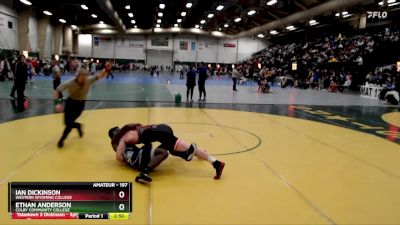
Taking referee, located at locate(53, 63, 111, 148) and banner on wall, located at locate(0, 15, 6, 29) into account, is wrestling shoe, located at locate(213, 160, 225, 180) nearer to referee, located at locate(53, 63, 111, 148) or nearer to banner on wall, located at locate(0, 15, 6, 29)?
referee, located at locate(53, 63, 111, 148)

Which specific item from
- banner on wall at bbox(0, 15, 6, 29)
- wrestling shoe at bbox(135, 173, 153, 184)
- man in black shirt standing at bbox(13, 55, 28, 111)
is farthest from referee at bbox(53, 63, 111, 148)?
banner on wall at bbox(0, 15, 6, 29)

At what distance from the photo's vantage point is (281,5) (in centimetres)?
3131

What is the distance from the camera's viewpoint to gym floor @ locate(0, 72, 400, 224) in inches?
148

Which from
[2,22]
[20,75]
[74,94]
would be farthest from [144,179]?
[2,22]

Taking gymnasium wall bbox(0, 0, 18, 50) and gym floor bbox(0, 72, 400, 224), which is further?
gymnasium wall bbox(0, 0, 18, 50)

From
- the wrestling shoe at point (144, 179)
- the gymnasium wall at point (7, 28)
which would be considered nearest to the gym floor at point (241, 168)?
the wrestling shoe at point (144, 179)
